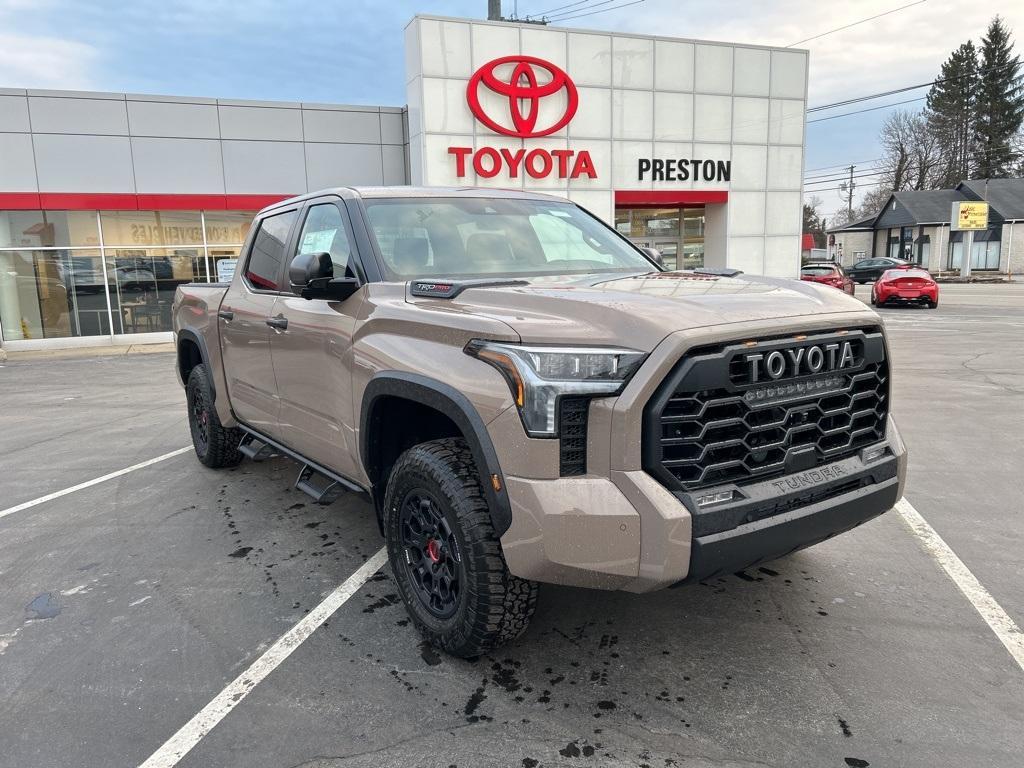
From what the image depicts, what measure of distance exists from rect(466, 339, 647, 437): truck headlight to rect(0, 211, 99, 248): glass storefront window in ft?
60.4

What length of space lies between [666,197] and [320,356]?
18.0 m

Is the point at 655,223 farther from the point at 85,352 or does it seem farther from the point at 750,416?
the point at 750,416

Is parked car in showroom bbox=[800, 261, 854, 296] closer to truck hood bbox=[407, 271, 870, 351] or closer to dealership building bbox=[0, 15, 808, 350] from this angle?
dealership building bbox=[0, 15, 808, 350]

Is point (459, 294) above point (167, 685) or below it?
above

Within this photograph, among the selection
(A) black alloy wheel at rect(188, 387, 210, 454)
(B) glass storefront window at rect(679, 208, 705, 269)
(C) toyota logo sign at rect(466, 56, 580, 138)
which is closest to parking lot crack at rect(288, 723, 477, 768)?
(A) black alloy wheel at rect(188, 387, 210, 454)

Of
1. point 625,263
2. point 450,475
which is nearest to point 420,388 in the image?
point 450,475

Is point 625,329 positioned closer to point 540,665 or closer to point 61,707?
point 540,665

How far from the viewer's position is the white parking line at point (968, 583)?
3.16 metres

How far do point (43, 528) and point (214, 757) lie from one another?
3.12 metres

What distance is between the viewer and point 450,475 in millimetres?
2820

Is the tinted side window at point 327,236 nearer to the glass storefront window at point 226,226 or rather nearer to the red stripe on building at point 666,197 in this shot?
the glass storefront window at point 226,226

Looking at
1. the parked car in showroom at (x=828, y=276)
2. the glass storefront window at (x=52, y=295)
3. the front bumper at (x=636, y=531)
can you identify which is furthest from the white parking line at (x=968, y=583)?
the parked car in showroom at (x=828, y=276)

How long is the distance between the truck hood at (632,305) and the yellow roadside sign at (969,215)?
53.4 m

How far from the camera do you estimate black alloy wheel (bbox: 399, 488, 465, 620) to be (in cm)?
297
